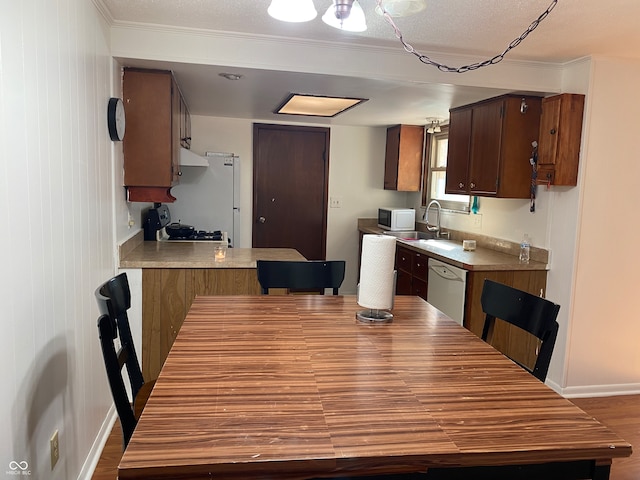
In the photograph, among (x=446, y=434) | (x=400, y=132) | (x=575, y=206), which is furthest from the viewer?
(x=400, y=132)

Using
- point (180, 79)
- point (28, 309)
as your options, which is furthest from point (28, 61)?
point (180, 79)

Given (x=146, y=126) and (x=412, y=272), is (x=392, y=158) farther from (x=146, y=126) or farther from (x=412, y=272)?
(x=146, y=126)

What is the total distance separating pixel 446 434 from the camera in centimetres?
97

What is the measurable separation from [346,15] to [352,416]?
1.21 metres

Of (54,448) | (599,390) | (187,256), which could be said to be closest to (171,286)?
(187,256)

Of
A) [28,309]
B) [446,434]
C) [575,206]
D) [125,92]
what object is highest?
[125,92]

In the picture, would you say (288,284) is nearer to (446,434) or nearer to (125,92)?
(446,434)

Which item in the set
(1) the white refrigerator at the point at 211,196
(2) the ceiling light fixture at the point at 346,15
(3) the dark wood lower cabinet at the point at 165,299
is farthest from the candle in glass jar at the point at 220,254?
(2) the ceiling light fixture at the point at 346,15

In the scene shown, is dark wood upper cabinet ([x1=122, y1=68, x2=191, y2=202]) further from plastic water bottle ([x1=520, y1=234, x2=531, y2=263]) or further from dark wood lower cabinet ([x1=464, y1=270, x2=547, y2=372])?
plastic water bottle ([x1=520, y1=234, x2=531, y2=263])

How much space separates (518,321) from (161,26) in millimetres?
2373

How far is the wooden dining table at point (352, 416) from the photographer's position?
88 cm

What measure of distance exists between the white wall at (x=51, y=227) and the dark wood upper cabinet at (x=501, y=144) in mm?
2588

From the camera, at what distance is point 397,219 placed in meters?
5.07

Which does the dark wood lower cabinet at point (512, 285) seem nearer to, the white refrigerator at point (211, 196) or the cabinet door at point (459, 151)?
the cabinet door at point (459, 151)
